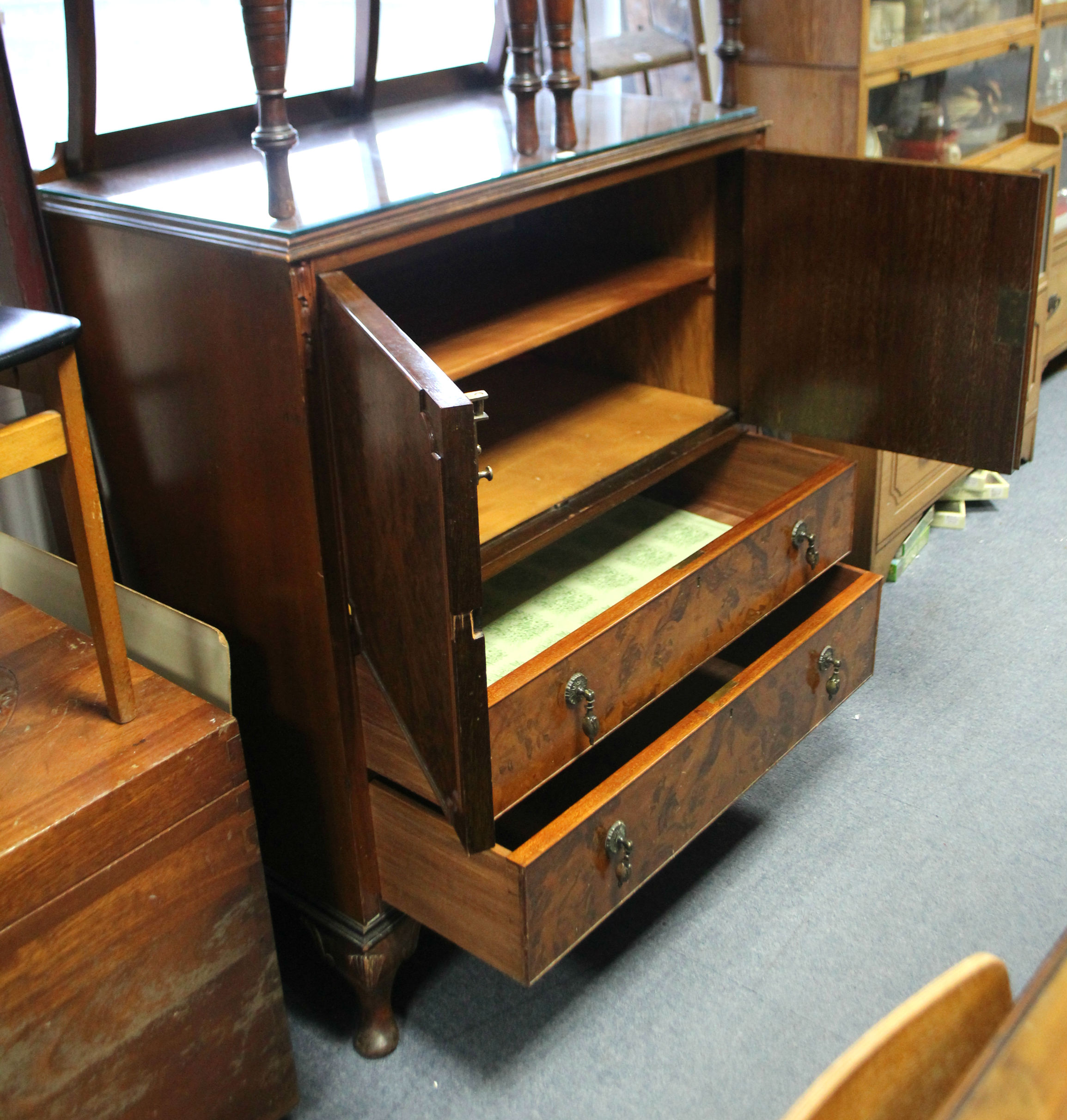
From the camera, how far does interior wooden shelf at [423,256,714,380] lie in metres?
1.42

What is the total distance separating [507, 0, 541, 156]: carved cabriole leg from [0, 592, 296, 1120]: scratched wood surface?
0.74 metres

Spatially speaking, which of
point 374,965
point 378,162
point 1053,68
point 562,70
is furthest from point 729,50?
point 1053,68

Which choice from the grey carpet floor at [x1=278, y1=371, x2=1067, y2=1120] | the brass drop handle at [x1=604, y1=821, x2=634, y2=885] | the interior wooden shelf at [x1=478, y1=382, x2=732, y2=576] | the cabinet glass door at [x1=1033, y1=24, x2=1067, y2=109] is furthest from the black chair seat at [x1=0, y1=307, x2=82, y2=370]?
the cabinet glass door at [x1=1033, y1=24, x2=1067, y2=109]

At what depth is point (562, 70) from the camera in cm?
140

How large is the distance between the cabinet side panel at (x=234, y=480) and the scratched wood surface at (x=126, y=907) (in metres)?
0.13

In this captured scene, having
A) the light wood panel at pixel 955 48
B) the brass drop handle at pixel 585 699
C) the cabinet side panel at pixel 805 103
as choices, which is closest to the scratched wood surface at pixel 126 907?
the brass drop handle at pixel 585 699

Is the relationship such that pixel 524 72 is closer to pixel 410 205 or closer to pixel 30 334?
pixel 410 205

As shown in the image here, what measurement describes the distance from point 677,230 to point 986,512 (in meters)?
1.42

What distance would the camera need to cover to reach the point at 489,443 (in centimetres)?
172

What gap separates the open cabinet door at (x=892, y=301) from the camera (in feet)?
4.74

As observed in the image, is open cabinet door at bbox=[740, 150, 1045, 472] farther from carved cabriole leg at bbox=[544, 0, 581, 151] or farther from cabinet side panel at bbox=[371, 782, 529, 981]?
cabinet side panel at bbox=[371, 782, 529, 981]

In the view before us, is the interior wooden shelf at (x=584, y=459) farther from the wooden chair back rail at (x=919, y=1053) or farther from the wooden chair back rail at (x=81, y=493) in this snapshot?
the wooden chair back rail at (x=919, y=1053)

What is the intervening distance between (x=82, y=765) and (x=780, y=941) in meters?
0.99

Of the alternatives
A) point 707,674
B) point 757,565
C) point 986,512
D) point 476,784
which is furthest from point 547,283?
point 986,512
